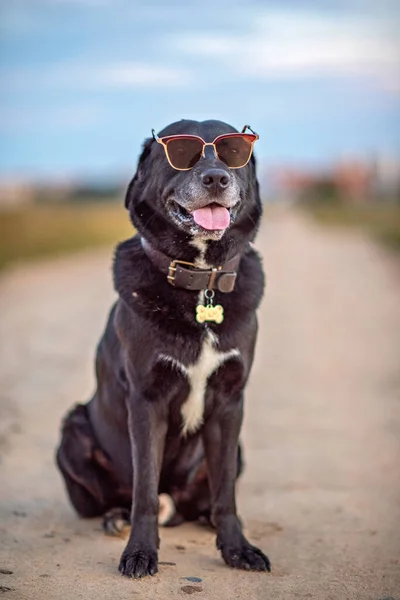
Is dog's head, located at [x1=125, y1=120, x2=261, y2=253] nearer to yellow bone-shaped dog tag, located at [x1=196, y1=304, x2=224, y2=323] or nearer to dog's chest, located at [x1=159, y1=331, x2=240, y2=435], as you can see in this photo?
yellow bone-shaped dog tag, located at [x1=196, y1=304, x2=224, y2=323]

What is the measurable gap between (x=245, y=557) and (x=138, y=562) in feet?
1.54

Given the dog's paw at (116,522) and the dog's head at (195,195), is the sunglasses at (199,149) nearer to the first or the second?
the dog's head at (195,195)

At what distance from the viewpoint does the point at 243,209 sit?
395cm

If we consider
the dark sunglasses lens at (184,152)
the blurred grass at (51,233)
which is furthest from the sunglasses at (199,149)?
the blurred grass at (51,233)

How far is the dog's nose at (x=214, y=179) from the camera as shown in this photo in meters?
3.71

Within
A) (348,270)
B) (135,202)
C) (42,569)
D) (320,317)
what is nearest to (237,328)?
(135,202)

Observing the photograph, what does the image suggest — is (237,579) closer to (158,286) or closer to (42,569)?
(42,569)

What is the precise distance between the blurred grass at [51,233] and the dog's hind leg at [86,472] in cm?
1433

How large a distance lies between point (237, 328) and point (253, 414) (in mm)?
3181

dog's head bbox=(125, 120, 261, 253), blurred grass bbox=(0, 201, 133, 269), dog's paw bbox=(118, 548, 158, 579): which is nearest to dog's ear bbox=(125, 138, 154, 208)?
dog's head bbox=(125, 120, 261, 253)

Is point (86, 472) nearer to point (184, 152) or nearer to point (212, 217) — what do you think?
point (212, 217)

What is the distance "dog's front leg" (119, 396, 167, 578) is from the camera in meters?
3.70

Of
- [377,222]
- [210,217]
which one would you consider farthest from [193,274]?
[377,222]

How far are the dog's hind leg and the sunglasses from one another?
4.60ft
